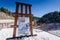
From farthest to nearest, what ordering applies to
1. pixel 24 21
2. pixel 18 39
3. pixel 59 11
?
pixel 59 11 < pixel 24 21 < pixel 18 39

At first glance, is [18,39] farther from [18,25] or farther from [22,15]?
[22,15]

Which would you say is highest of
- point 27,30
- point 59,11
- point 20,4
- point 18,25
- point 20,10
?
point 59,11

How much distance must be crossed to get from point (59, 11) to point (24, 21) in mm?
13358

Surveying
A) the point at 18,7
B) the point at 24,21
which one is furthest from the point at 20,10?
the point at 24,21

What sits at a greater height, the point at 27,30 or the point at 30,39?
the point at 27,30

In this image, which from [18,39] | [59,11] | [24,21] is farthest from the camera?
[59,11]

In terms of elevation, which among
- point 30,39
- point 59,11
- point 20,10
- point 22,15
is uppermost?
point 59,11

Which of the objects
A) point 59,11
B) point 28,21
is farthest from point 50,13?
point 28,21

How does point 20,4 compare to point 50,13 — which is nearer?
point 20,4

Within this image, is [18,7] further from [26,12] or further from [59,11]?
[59,11]

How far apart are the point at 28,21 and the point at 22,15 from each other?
1.24ft

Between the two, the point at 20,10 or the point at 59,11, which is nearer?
the point at 20,10

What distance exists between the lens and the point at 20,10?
3.27m

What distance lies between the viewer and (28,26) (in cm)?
338
